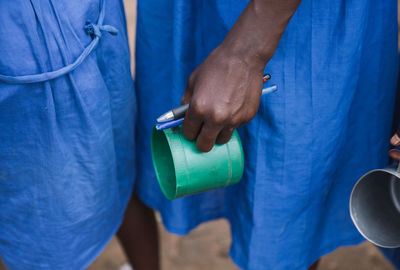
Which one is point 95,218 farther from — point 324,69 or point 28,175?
point 324,69

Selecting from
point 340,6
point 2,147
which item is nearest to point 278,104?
point 340,6

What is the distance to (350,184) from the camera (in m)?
1.16

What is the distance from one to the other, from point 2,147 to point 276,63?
63 centimetres

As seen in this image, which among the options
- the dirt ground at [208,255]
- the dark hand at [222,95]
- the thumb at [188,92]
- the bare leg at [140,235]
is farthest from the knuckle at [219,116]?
the dirt ground at [208,255]

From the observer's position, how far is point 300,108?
3.17ft

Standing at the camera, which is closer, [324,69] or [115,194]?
[324,69]

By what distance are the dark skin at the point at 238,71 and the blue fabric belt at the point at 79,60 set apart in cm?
25

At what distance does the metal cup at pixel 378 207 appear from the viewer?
943mm

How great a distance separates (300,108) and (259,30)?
24 centimetres

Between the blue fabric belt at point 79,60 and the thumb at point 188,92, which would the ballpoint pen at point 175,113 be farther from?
the blue fabric belt at point 79,60

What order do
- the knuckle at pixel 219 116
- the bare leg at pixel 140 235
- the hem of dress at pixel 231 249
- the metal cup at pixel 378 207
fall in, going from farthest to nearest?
the bare leg at pixel 140 235
the hem of dress at pixel 231 249
the metal cup at pixel 378 207
the knuckle at pixel 219 116

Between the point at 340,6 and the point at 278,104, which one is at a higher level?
the point at 340,6

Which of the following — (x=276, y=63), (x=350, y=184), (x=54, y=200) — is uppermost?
(x=276, y=63)

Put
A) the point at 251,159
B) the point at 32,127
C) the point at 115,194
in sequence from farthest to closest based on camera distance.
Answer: the point at 115,194, the point at 251,159, the point at 32,127
